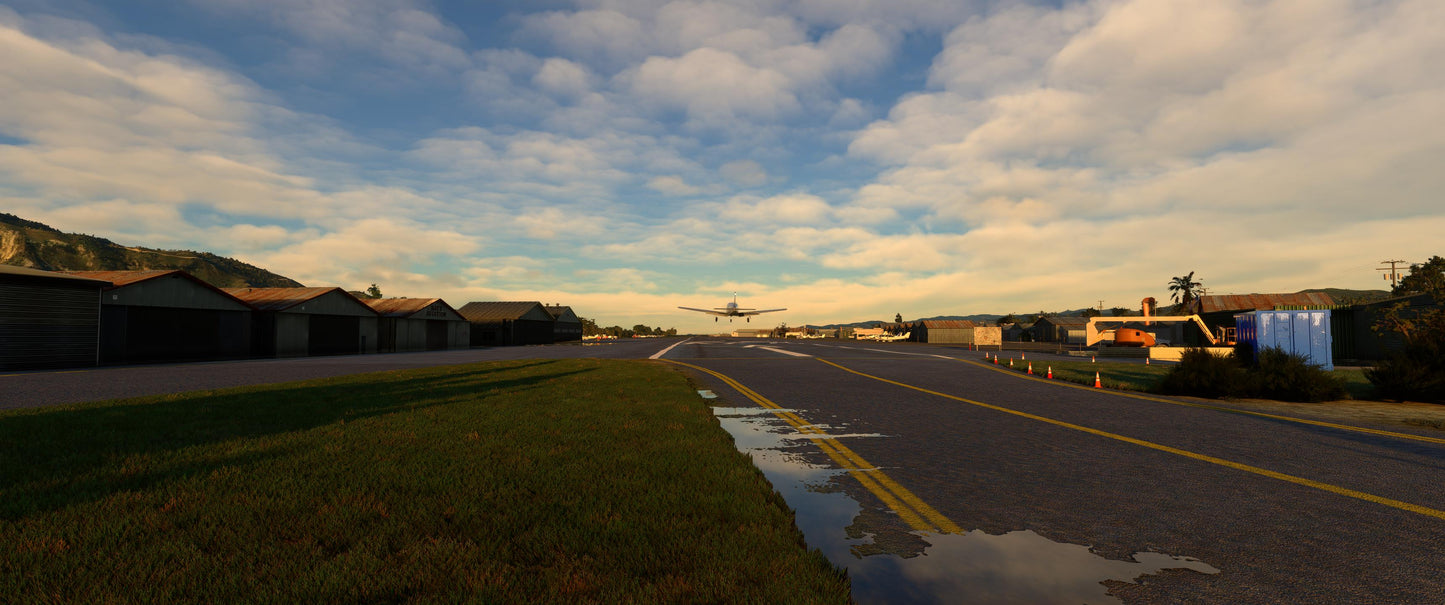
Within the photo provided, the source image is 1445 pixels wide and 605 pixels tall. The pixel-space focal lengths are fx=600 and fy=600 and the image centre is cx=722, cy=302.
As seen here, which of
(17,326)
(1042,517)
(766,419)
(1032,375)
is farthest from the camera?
(17,326)

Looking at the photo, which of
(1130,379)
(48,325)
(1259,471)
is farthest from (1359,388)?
(48,325)

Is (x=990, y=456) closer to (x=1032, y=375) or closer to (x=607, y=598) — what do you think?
(x=607, y=598)

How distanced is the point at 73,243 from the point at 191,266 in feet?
88.3

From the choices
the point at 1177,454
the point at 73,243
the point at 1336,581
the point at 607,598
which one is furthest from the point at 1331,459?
the point at 73,243

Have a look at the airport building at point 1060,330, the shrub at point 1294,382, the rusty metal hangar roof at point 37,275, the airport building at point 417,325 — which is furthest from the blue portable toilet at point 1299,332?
the airport building at point 1060,330

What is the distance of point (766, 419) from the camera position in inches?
443

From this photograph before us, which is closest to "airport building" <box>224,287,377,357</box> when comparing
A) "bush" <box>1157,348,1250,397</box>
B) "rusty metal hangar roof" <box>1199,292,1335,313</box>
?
"bush" <box>1157,348,1250,397</box>

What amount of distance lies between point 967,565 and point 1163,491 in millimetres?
3277

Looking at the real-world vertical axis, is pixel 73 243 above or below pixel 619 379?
above

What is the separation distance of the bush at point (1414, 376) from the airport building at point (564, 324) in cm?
7992

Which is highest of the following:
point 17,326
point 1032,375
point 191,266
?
point 191,266

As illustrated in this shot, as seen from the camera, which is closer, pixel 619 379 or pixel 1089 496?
pixel 1089 496

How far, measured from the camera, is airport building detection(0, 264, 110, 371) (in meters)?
23.2

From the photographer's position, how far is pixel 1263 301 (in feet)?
192
